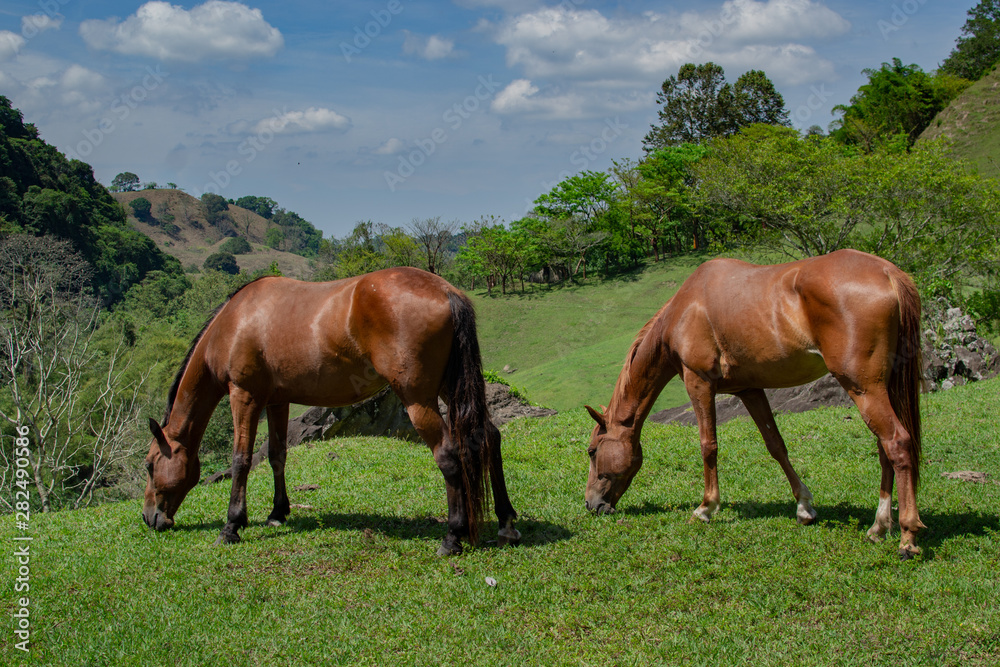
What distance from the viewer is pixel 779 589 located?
4.92m

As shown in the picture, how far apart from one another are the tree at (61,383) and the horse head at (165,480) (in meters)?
16.4

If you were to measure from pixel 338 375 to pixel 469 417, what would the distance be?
148cm

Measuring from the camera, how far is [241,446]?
7.04m

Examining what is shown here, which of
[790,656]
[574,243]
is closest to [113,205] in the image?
[574,243]

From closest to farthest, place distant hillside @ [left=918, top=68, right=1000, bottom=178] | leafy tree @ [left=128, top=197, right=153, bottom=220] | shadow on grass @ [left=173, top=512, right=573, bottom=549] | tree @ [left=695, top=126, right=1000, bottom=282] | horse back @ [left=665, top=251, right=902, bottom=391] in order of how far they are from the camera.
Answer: horse back @ [left=665, top=251, right=902, bottom=391] < shadow on grass @ [left=173, top=512, right=573, bottom=549] < tree @ [left=695, top=126, right=1000, bottom=282] < distant hillside @ [left=918, top=68, right=1000, bottom=178] < leafy tree @ [left=128, top=197, right=153, bottom=220]

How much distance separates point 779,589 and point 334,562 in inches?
144

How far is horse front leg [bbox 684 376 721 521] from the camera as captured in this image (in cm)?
675

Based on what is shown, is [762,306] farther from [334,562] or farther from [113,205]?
[113,205]

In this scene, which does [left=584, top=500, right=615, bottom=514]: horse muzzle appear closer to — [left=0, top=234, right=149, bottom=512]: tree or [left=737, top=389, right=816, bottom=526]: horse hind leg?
[left=737, top=389, right=816, bottom=526]: horse hind leg

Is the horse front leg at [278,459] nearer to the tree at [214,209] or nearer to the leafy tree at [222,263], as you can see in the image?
the leafy tree at [222,263]

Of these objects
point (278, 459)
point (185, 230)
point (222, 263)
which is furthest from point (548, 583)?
point (185, 230)

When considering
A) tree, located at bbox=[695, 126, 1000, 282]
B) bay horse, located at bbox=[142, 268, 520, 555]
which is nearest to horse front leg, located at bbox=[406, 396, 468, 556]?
bay horse, located at bbox=[142, 268, 520, 555]

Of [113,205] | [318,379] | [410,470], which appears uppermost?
[113,205]

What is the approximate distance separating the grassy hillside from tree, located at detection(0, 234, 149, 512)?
17517mm
